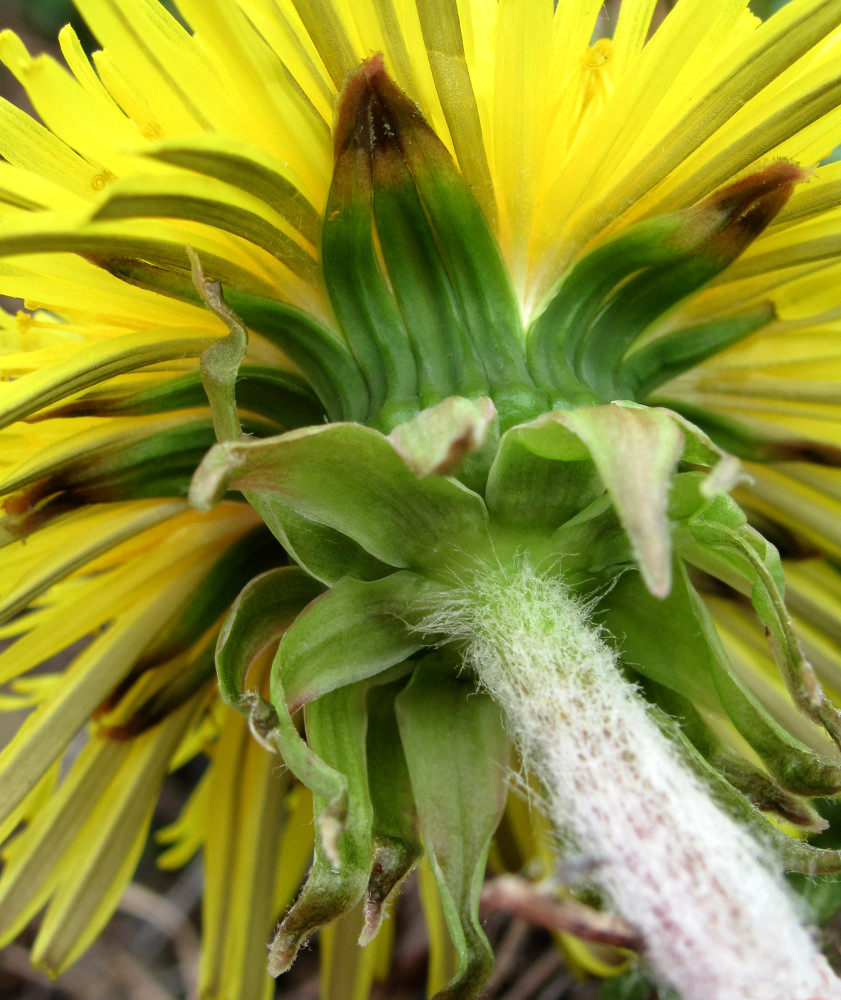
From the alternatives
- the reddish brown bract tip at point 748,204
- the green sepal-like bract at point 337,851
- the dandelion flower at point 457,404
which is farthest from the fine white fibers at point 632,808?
the reddish brown bract tip at point 748,204

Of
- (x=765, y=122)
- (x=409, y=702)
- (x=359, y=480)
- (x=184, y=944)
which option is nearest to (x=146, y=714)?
(x=409, y=702)

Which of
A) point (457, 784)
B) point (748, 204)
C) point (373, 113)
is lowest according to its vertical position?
point (457, 784)

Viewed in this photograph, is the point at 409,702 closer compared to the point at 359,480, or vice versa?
the point at 359,480

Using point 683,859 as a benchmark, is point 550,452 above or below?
above

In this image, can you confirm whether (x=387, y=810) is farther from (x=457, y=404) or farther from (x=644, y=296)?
(x=644, y=296)

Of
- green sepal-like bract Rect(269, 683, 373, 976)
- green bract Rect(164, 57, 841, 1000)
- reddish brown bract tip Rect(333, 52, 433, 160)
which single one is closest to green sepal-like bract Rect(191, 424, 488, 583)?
green bract Rect(164, 57, 841, 1000)

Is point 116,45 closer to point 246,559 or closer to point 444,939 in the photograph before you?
point 246,559

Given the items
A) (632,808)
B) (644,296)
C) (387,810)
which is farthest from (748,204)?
(387,810)
